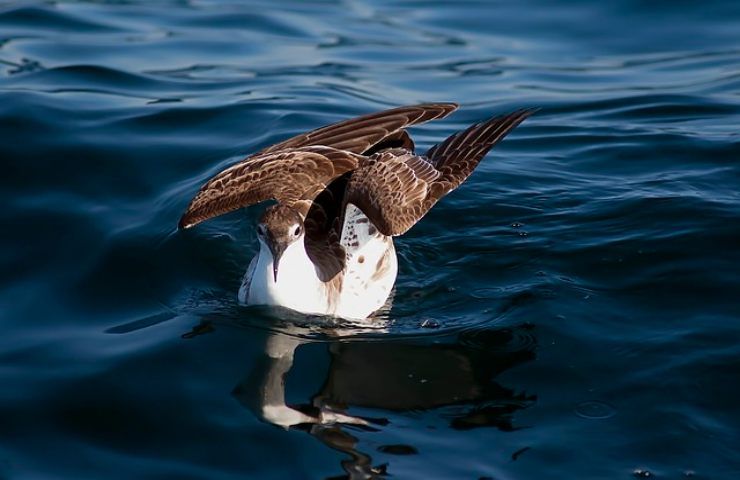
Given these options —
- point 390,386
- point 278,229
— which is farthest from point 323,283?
point 390,386

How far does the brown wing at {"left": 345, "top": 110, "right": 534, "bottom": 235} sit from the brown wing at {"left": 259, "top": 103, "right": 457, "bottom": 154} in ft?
0.59

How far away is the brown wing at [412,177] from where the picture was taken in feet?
26.7

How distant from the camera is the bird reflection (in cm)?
667

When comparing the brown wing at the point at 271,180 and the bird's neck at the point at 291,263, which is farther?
the brown wing at the point at 271,180

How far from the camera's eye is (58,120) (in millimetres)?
11539

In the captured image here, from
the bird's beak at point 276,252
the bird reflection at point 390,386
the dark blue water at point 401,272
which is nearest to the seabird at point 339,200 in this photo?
the bird's beak at point 276,252

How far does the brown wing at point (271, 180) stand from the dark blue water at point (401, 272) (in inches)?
26.0

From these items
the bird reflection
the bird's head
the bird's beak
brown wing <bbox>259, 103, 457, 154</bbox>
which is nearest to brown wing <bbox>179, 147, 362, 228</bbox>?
brown wing <bbox>259, 103, 457, 154</bbox>

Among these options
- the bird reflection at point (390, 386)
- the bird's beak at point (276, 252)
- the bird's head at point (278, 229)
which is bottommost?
the bird reflection at point (390, 386)

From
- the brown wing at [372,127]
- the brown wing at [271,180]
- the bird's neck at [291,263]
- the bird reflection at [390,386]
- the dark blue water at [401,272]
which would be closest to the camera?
the dark blue water at [401,272]

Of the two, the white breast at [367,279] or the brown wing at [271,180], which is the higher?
the brown wing at [271,180]

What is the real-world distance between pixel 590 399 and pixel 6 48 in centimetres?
937

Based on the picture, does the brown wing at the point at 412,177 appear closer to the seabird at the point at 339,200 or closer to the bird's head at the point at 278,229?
the seabird at the point at 339,200

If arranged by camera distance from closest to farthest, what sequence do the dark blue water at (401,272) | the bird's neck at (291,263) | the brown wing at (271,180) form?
the dark blue water at (401,272) → the bird's neck at (291,263) → the brown wing at (271,180)
